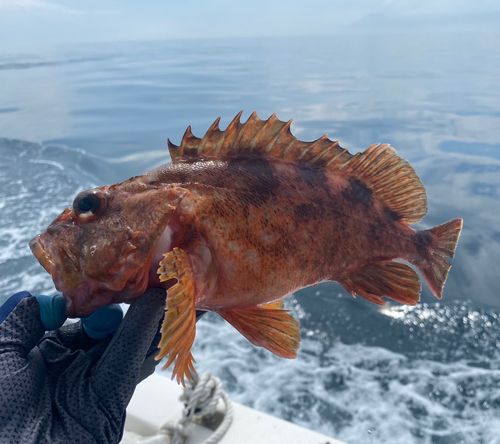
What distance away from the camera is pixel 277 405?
4035 millimetres

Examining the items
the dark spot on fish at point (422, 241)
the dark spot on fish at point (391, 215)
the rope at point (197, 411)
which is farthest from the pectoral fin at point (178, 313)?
the rope at point (197, 411)

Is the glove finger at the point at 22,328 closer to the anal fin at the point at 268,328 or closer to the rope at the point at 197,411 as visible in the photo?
the anal fin at the point at 268,328

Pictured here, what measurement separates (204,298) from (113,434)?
77 centimetres

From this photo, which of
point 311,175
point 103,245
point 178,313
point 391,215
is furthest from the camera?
point 391,215

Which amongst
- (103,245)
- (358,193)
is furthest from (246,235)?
(358,193)

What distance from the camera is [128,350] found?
156cm

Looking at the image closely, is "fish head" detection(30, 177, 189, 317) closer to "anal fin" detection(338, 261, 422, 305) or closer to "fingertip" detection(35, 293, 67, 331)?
"fingertip" detection(35, 293, 67, 331)

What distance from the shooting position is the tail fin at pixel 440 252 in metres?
1.94

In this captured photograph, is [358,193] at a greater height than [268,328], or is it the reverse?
[358,193]

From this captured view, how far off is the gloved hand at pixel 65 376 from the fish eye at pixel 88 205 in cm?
39

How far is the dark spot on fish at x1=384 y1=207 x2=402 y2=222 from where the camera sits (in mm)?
1911

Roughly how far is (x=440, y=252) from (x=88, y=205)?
1.72m

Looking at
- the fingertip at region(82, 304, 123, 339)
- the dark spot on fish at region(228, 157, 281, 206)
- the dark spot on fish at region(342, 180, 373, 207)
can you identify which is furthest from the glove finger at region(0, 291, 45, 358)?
the dark spot on fish at region(342, 180, 373, 207)

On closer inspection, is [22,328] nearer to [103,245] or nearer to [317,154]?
[103,245]
